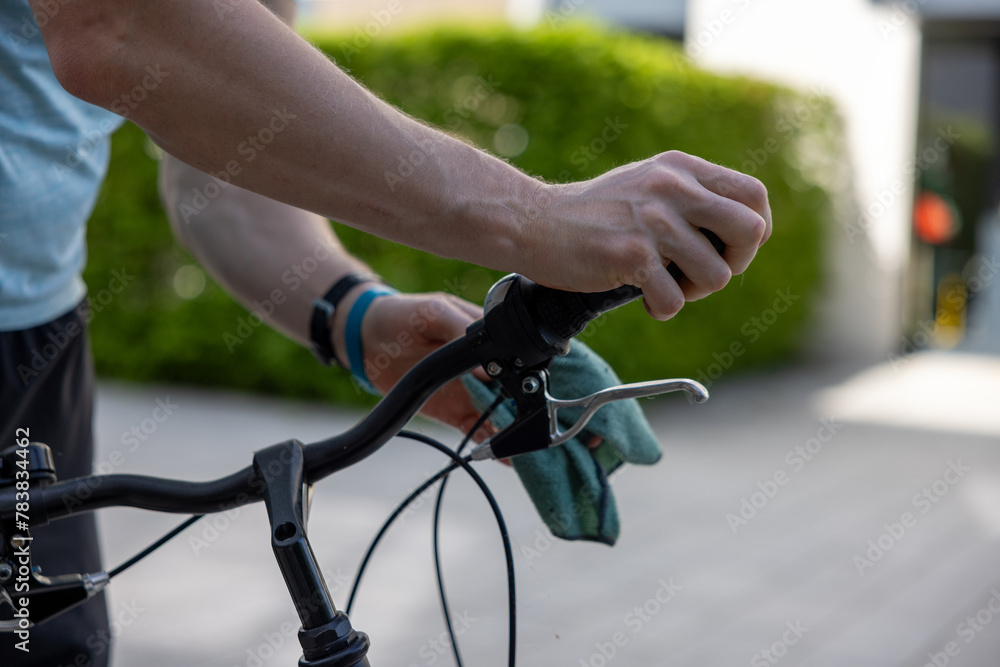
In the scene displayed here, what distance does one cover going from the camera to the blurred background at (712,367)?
3850 mm

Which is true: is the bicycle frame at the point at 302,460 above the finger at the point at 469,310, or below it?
below

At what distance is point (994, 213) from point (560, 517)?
11.7 meters

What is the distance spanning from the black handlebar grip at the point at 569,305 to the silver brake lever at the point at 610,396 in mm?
78

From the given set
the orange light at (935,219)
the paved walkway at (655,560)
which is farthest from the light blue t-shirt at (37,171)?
the orange light at (935,219)

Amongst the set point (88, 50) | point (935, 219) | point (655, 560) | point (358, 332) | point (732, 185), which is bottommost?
point (655, 560)

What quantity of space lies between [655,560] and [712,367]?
4.26 m

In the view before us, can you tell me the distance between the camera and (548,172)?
6.64 metres

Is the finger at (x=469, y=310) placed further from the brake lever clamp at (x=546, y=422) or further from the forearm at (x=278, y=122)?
the forearm at (x=278, y=122)

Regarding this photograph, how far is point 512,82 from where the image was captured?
22.4 feet

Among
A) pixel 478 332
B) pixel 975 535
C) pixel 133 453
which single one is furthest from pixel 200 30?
pixel 133 453

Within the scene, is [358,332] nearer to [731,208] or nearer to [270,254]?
[270,254]

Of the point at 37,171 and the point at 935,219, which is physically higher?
the point at 935,219

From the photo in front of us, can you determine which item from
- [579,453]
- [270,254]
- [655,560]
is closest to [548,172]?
[655,560]

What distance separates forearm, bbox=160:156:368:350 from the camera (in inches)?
63.0
